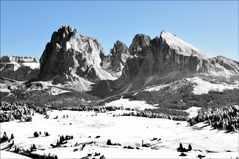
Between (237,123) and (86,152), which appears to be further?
(237,123)

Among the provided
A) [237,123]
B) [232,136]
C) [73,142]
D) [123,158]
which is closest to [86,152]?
[123,158]

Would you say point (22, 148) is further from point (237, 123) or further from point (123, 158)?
point (237, 123)

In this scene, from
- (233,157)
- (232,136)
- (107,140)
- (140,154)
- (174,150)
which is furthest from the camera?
(107,140)

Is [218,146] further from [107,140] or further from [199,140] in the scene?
[107,140]

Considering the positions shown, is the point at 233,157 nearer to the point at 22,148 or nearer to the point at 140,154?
the point at 140,154

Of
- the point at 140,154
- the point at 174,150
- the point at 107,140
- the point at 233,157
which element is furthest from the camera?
the point at 107,140

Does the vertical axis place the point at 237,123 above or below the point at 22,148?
above

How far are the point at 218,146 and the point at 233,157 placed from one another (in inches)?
1100

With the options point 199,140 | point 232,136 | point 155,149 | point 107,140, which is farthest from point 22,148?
point 232,136

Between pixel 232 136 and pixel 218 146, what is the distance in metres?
16.4

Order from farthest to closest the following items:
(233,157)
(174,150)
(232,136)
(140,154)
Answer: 1. (232,136)
2. (174,150)
3. (140,154)
4. (233,157)

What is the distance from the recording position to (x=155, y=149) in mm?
171250

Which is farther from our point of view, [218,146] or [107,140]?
[107,140]

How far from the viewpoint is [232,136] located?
180875 mm
